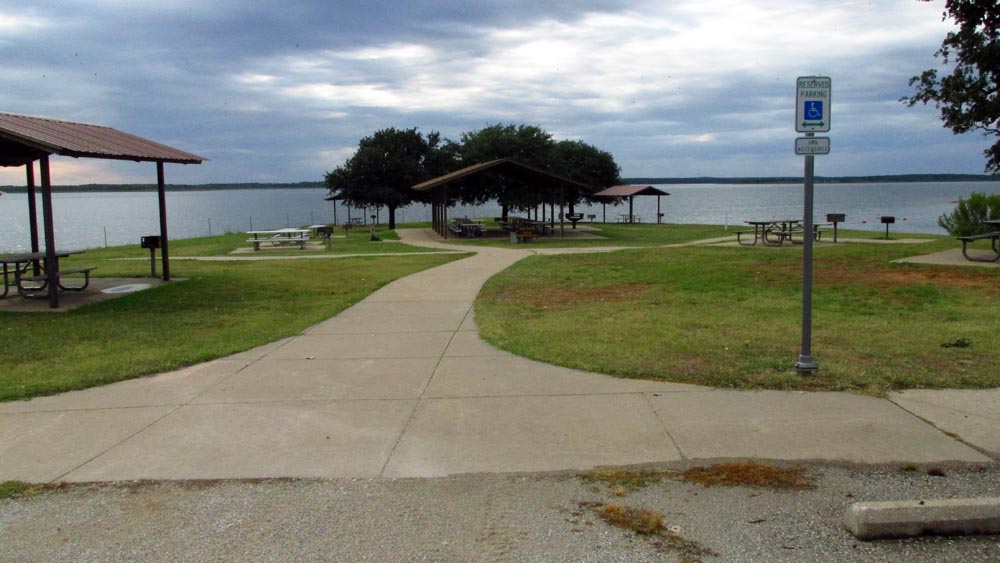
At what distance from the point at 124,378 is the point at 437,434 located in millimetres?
3410

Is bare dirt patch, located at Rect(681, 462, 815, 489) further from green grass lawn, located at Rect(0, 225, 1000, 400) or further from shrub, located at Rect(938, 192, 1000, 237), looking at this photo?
shrub, located at Rect(938, 192, 1000, 237)

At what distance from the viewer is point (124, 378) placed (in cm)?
693

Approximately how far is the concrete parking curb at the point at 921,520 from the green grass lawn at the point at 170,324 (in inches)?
240

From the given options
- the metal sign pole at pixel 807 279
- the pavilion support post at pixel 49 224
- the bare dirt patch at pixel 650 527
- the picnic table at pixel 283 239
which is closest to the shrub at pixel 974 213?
the picnic table at pixel 283 239

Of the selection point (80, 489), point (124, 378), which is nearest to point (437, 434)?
point (80, 489)

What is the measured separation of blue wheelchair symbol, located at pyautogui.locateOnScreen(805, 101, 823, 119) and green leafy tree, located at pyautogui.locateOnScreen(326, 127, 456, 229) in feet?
153

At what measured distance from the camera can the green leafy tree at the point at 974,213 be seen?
30055mm

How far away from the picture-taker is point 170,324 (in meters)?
10.1

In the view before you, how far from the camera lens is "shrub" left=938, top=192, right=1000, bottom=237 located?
3008 centimetres

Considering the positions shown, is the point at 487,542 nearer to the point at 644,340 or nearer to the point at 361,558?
the point at 361,558

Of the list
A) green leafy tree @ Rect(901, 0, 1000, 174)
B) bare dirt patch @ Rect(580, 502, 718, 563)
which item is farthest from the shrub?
bare dirt patch @ Rect(580, 502, 718, 563)

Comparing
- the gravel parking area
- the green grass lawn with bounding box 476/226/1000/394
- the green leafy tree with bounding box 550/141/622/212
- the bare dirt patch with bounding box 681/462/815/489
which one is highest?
the green leafy tree with bounding box 550/141/622/212

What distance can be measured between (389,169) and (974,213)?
35.2 metres

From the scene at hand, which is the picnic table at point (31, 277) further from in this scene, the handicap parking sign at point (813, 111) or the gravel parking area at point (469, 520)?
the handicap parking sign at point (813, 111)
